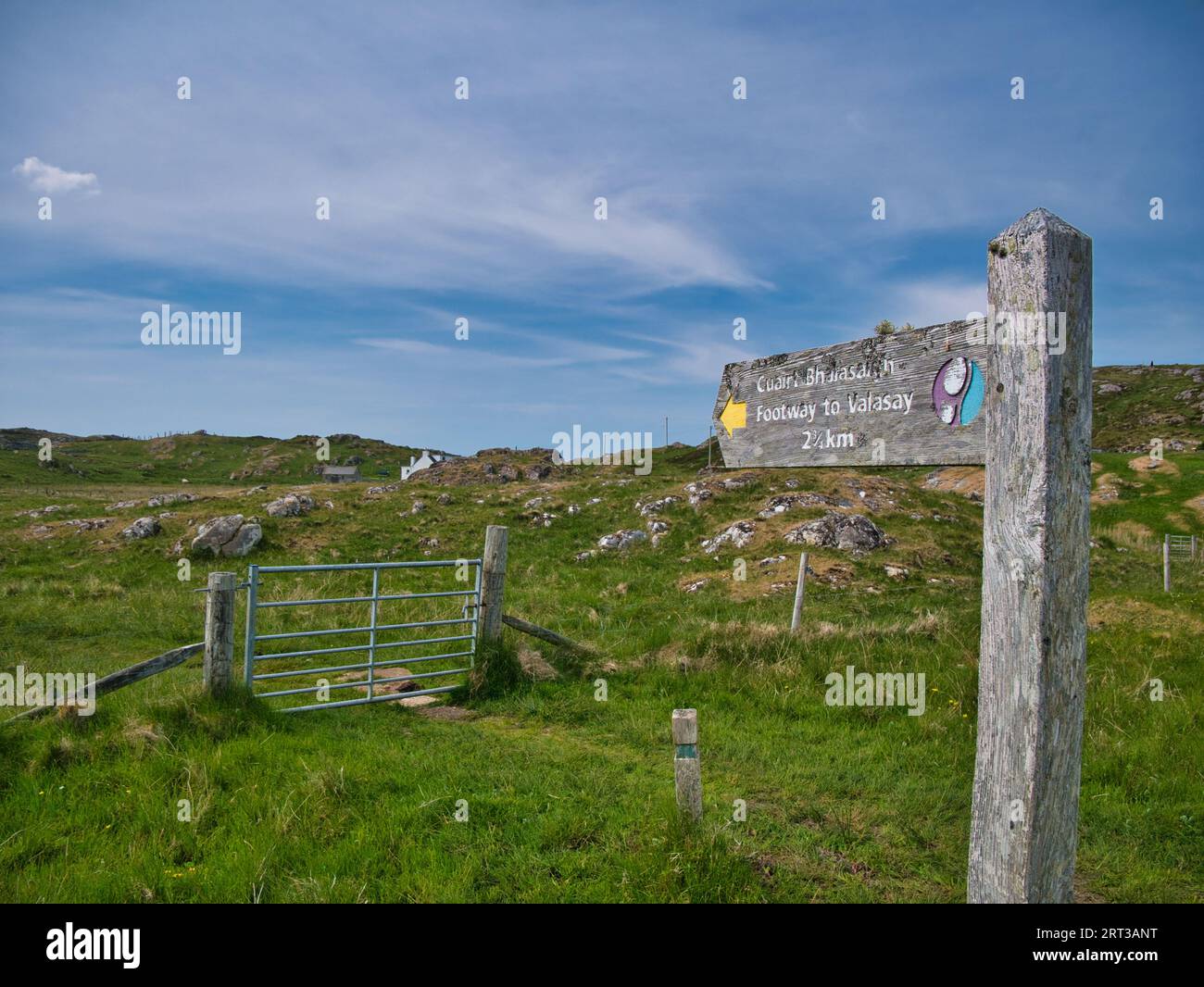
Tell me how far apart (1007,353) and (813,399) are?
113cm

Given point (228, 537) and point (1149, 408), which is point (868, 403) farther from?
point (1149, 408)

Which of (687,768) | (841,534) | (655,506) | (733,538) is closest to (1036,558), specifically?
(687,768)

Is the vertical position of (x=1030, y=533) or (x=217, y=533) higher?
(x=1030, y=533)

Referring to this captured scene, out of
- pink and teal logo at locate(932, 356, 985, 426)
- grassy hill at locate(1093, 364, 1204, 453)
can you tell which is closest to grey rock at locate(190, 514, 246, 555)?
pink and teal logo at locate(932, 356, 985, 426)

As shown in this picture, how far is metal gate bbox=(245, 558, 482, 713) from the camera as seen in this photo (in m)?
8.60

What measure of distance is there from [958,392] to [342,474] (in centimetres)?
7679

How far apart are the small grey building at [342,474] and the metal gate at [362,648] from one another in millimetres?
63175

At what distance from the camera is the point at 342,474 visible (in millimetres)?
74688

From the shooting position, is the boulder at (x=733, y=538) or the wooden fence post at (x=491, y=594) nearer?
the wooden fence post at (x=491, y=594)

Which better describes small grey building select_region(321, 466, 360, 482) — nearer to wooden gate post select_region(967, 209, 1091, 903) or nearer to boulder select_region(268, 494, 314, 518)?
boulder select_region(268, 494, 314, 518)

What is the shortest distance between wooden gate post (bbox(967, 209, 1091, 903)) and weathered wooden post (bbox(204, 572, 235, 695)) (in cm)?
767

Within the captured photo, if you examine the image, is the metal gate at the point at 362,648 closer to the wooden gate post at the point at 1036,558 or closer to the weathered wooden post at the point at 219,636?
the weathered wooden post at the point at 219,636

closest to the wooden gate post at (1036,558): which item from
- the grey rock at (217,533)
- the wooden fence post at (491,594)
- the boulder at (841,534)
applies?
the wooden fence post at (491,594)

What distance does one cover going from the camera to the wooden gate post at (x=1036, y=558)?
3.41m
